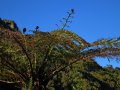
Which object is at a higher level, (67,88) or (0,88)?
(67,88)

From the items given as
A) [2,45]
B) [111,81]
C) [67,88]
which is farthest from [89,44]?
[111,81]

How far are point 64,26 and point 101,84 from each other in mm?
19848

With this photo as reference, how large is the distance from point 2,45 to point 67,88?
14.0 metres

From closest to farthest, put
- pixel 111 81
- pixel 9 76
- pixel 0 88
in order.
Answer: pixel 9 76
pixel 0 88
pixel 111 81

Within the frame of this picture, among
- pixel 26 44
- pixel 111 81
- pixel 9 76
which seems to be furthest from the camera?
pixel 111 81

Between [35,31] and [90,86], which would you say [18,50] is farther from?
[90,86]

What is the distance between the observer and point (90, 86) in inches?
1024

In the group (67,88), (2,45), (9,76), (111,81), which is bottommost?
(9,76)

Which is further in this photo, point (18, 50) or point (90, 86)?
point (90, 86)

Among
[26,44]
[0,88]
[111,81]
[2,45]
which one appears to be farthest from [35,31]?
[111,81]

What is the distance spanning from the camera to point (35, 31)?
10.6 m

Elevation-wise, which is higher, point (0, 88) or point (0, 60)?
point (0, 88)

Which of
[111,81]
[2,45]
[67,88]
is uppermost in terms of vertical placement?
[111,81]

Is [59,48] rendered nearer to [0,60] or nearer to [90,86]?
[0,60]
